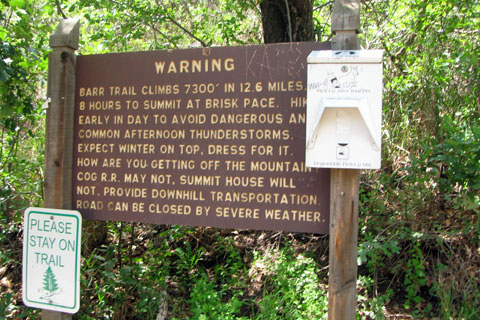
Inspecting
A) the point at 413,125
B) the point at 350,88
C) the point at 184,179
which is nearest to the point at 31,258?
the point at 184,179

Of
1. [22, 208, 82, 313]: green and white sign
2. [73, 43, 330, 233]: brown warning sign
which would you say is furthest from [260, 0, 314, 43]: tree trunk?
[22, 208, 82, 313]: green and white sign

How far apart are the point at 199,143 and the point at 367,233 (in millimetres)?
2233

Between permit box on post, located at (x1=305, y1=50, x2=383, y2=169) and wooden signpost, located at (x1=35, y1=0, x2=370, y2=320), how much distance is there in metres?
0.13

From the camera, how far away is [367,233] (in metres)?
4.08

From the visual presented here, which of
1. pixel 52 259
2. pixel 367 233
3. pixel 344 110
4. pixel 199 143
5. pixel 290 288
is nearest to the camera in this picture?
pixel 344 110

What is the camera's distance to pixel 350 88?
2172 mm

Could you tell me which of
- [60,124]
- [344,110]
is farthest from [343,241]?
[60,124]

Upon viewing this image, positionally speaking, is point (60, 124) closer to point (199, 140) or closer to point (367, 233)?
point (199, 140)

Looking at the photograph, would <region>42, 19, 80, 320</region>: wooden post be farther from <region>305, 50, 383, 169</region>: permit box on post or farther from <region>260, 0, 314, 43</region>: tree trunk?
<region>260, 0, 314, 43</region>: tree trunk

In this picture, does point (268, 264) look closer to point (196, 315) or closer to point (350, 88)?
point (196, 315)

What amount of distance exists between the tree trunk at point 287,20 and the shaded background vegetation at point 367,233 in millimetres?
852

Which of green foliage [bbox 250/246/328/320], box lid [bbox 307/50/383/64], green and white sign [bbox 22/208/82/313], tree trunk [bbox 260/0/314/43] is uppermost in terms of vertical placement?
tree trunk [bbox 260/0/314/43]

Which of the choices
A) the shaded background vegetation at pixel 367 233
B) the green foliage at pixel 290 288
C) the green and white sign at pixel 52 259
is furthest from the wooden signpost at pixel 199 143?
the green foliage at pixel 290 288

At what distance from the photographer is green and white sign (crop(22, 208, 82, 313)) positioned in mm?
2719
